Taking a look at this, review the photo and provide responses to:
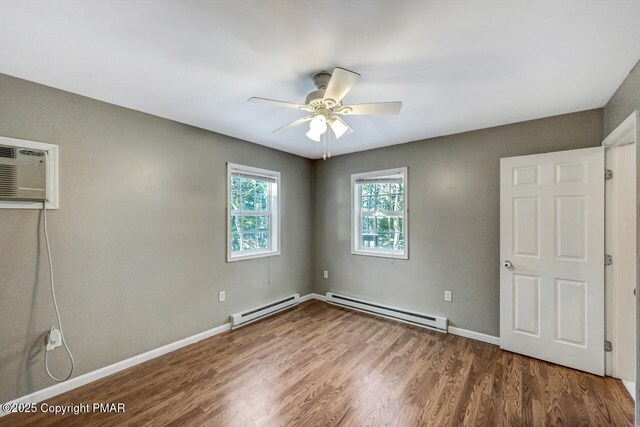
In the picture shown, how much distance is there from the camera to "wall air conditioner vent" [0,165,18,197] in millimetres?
1818

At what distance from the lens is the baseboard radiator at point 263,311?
3.25 meters

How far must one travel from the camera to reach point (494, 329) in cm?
285

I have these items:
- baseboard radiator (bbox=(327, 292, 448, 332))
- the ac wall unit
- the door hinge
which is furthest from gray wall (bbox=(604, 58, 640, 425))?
the ac wall unit

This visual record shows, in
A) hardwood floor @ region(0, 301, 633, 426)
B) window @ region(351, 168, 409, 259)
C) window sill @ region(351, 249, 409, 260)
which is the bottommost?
hardwood floor @ region(0, 301, 633, 426)

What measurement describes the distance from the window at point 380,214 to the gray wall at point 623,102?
185 cm

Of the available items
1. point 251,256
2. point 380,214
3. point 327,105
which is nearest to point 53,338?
point 251,256

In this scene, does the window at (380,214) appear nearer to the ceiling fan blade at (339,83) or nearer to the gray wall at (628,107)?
the gray wall at (628,107)

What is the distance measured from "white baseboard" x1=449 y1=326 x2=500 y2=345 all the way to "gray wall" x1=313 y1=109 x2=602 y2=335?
0.05m

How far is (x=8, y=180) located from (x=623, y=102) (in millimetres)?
4467

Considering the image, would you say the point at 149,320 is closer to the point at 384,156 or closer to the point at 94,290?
the point at 94,290

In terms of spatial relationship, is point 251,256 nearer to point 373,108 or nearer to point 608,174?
point 373,108

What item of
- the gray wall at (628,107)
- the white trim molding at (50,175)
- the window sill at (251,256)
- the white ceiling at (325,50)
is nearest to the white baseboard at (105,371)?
the window sill at (251,256)

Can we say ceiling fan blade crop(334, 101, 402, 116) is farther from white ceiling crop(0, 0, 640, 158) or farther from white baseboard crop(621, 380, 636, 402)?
white baseboard crop(621, 380, 636, 402)

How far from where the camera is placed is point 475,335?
2963mm
